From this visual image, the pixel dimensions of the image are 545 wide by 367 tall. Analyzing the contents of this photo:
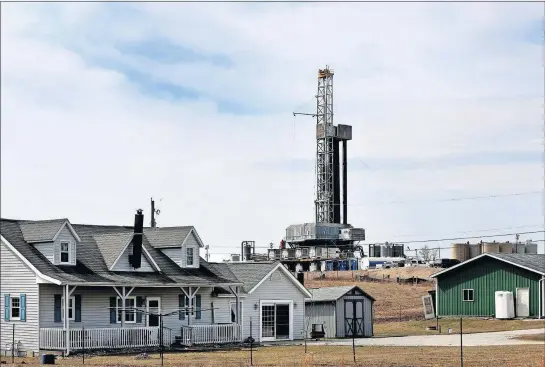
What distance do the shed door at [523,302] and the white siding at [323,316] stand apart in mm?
13246

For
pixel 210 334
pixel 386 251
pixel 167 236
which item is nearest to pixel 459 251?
pixel 386 251

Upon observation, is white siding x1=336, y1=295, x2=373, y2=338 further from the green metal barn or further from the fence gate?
the green metal barn

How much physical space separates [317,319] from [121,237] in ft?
47.0

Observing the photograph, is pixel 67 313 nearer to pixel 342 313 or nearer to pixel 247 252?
pixel 342 313

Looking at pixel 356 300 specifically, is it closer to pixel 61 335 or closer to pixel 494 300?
pixel 494 300

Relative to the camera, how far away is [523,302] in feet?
206

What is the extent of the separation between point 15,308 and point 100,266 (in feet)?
14.3

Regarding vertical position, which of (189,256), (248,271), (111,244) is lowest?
(248,271)

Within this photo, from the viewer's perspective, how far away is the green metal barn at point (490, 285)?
205 ft

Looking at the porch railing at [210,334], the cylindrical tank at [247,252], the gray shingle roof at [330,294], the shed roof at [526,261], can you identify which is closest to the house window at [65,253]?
the porch railing at [210,334]

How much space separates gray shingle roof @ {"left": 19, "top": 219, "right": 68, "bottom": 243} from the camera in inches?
1773

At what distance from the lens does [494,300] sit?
64.3m

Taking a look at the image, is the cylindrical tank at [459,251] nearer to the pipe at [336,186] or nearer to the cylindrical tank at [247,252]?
the cylindrical tank at [247,252]

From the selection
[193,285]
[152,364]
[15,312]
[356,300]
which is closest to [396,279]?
[356,300]
